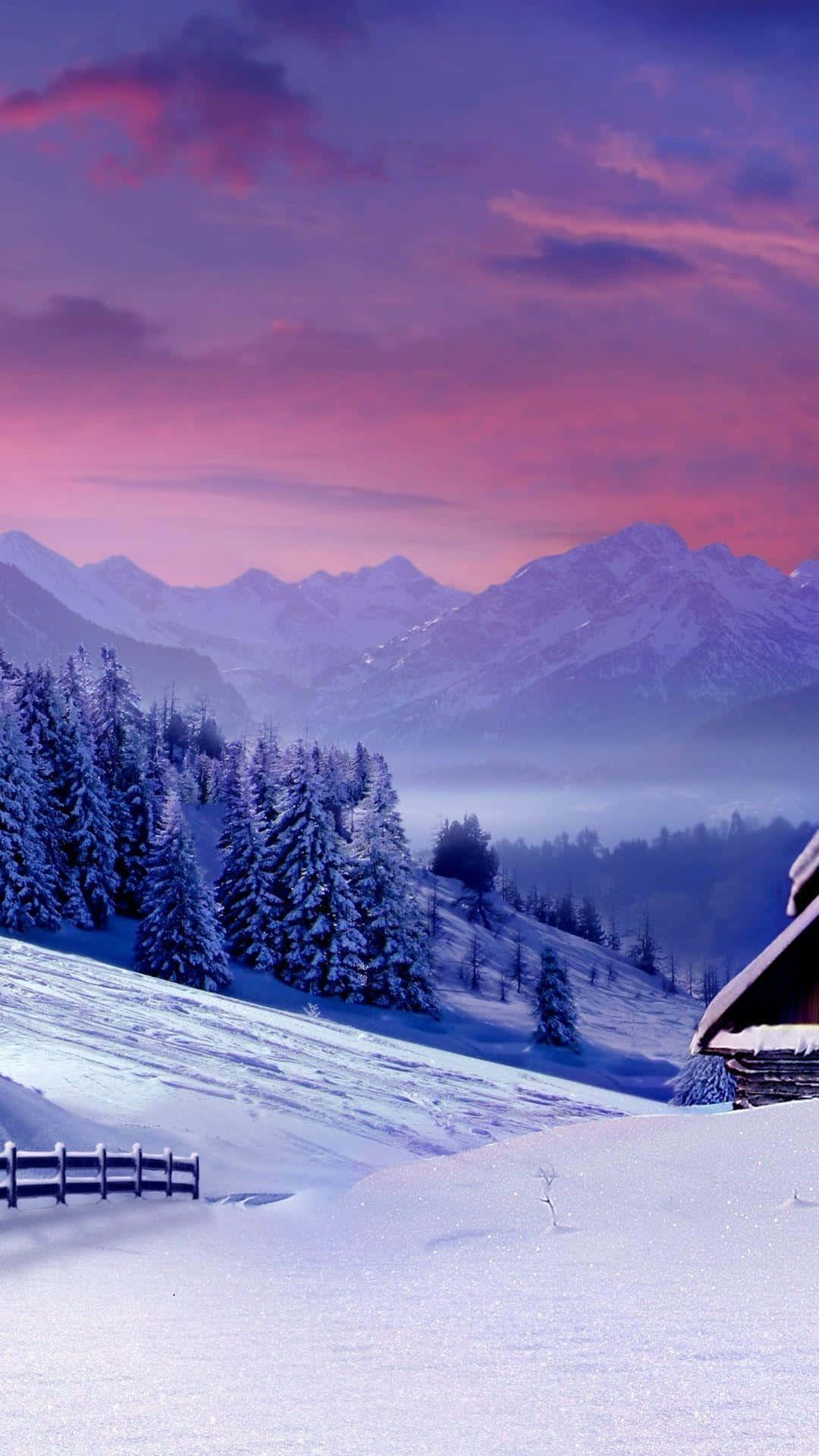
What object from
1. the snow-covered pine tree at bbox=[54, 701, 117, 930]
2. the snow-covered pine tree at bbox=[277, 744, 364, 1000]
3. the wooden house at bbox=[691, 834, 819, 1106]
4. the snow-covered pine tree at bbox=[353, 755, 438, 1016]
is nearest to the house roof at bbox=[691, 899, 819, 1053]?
the wooden house at bbox=[691, 834, 819, 1106]

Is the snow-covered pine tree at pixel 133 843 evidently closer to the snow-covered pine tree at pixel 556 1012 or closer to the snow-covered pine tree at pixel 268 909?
the snow-covered pine tree at pixel 268 909

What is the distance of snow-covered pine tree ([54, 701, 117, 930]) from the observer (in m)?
77.1

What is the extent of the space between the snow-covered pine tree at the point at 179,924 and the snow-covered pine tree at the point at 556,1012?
29710 millimetres

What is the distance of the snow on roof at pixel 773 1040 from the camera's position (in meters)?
16.5

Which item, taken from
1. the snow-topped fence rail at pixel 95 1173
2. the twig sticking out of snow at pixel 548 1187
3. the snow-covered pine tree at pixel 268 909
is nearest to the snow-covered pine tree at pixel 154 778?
the snow-covered pine tree at pixel 268 909

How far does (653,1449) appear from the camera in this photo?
6.92 metres

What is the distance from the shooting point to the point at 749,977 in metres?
16.7

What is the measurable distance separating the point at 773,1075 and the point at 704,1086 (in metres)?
40.6

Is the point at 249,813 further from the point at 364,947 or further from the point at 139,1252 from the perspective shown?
the point at 139,1252

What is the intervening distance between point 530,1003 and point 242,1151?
85.4m

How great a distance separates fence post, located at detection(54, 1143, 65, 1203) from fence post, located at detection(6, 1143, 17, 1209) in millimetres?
872

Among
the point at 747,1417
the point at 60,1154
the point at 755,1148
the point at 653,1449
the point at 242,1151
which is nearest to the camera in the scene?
the point at 653,1449

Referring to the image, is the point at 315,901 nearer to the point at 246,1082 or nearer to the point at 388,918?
the point at 388,918

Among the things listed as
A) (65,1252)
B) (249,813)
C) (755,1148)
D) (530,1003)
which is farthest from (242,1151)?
(530,1003)
